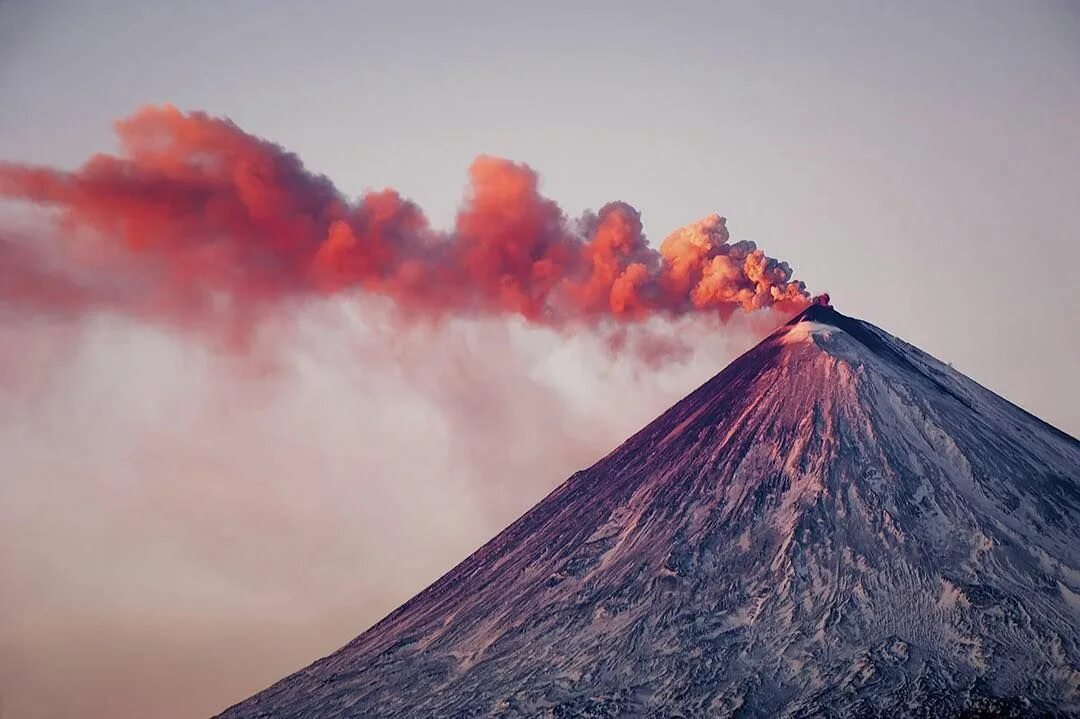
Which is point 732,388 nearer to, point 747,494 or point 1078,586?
point 747,494

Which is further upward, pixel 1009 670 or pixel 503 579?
pixel 503 579

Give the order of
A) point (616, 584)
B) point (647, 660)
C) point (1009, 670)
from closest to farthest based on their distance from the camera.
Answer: point (1009, 670) → point (647, 660) → point (616, 584)

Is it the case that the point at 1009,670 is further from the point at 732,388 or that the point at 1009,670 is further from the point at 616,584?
the point at 732,388

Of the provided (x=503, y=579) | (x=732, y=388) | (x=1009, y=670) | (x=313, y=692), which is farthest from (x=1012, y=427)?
(x=313, y=692)

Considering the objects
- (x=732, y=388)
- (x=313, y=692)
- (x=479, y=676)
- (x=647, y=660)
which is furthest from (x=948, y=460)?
(x=313, y=692)

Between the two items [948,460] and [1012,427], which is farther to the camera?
[1012,427]

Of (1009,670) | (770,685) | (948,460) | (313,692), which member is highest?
(313,692)

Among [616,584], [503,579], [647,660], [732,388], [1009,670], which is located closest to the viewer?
[1009,670]
